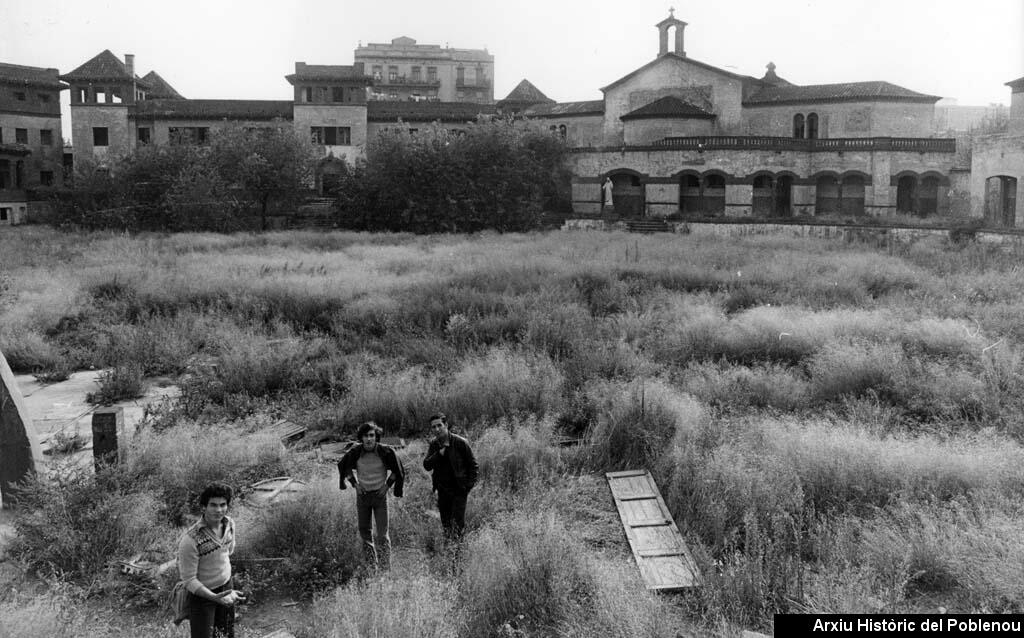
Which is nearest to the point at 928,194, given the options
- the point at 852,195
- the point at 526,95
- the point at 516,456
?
the point at 852,195

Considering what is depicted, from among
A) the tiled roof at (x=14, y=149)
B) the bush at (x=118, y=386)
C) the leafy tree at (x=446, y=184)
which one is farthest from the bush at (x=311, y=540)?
the tiled roof at (x=14, y=149)

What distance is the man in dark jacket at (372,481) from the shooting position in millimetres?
6766

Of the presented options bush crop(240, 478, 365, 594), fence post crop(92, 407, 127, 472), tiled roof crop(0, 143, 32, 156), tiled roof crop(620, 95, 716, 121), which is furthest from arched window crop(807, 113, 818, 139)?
tiled roof crop(0, 143, 32, 156)

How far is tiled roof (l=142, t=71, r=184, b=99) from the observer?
51781 millimetres

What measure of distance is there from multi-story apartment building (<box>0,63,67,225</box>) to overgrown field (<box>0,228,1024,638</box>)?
1151 inches

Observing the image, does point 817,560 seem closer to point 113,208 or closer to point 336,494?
point 336,494

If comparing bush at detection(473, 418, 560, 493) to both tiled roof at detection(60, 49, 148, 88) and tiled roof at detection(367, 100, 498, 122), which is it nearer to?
tiled roof at detection(367, 100, 498, 122)

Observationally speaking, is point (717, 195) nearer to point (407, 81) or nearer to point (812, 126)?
point (812, 126)

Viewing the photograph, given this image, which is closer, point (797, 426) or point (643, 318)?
point (797, 426)

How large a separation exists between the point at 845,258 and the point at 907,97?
70.2ft

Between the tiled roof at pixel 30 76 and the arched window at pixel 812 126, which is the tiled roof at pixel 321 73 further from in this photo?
the arched window at pixel 812 126

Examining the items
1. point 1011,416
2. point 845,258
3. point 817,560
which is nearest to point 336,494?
point 817,560

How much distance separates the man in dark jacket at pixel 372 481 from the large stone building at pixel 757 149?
109ft

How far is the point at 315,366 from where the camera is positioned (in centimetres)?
1307
